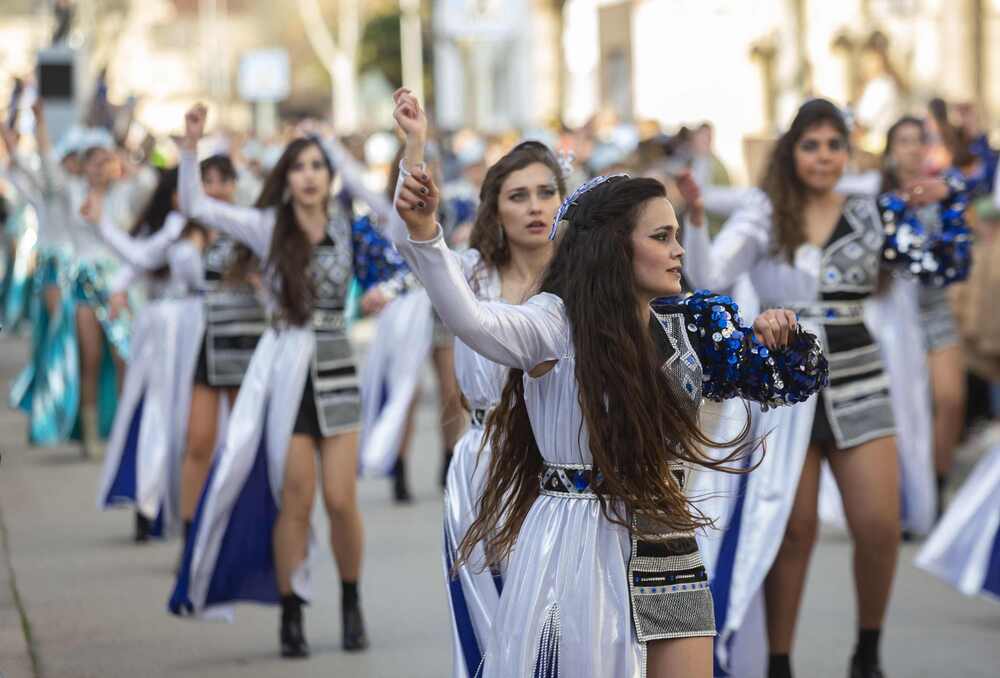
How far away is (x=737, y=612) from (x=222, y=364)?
3584mm

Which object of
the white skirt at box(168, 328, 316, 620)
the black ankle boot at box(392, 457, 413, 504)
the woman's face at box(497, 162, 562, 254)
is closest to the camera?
the woman's face at box(497, 162, 562, 254)

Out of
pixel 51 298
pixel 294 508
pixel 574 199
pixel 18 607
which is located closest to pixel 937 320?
pixel 294 508

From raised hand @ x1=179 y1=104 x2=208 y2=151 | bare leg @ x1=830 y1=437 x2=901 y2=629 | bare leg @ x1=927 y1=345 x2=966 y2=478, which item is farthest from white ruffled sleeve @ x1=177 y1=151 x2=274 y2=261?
bare leg @ x1=927 y1=345 x2=966 y2=478

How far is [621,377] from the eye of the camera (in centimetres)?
445

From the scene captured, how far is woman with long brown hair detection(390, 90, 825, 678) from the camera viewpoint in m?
4.38

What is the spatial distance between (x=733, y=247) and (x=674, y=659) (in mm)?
2541

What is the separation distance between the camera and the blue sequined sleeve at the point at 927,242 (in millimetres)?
6793

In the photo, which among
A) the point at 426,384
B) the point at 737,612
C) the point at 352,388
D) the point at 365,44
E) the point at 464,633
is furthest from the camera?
the point at 365,44

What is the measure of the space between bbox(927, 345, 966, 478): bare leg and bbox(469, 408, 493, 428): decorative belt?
4.59m

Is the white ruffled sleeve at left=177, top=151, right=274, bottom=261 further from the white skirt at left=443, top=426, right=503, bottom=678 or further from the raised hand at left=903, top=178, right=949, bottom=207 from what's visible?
the raised hand at left=903, top=178, right=949, bottom=207

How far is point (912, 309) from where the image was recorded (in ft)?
32.0

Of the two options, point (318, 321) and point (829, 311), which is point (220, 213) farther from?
point (829, 311)

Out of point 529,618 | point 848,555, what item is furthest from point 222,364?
point 529,618

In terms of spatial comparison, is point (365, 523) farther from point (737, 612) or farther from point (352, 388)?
point (737, 612)
